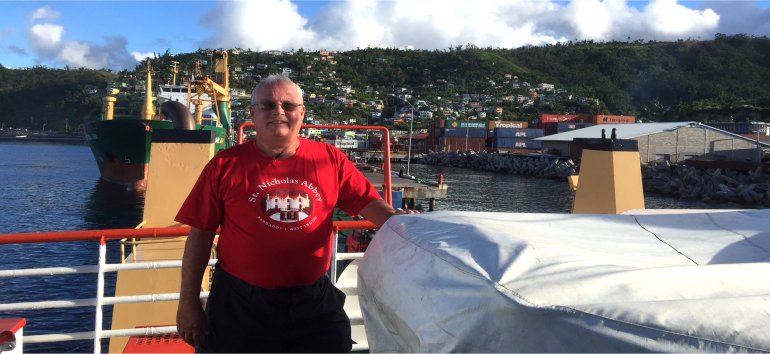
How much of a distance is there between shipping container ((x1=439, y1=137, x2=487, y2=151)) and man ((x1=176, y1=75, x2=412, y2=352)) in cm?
7507

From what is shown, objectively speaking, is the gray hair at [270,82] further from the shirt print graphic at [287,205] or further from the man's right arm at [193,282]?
the man's right arm at [193,282]

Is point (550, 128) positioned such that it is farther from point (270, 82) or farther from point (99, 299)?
point (270, 82)

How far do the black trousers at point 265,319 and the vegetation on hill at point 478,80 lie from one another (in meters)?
104

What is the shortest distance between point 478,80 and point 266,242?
533 feet

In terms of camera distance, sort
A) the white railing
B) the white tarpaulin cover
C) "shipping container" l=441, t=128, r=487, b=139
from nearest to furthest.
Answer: the white tarpaulin cover < the white railing < "shipping container" l=441, t=128, r=487, b=139

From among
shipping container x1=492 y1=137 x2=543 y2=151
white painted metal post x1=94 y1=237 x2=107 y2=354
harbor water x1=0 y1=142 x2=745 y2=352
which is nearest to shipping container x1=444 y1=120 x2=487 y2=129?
shipping container x1=492 y1=137 x2=543 y2=151

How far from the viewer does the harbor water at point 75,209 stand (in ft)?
37.7

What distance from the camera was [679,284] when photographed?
138cm

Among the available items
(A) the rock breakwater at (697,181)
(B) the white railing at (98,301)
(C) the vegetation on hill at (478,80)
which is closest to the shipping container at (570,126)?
(A) the rock breakwater at (697,181)

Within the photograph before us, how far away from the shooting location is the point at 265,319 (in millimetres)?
2133

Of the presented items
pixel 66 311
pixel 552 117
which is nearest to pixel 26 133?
pixel 552 117

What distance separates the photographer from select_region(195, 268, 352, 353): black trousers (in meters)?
2.13

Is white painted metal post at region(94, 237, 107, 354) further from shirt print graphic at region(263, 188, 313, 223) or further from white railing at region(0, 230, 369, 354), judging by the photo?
shirt print graphic at region(263, 188, 313, 223)

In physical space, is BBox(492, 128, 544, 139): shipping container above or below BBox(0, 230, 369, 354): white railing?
above
